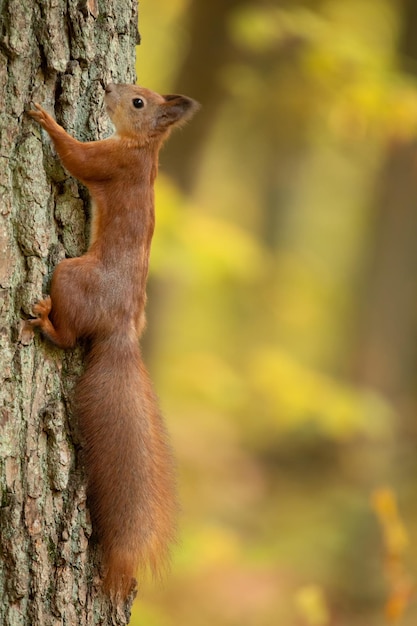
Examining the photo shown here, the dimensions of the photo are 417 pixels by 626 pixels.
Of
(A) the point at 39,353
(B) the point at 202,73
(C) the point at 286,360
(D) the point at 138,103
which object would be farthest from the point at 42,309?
(C) the point at 286,360

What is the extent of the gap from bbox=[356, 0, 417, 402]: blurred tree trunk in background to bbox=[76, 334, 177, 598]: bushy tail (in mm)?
6463

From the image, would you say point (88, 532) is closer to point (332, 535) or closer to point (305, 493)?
point (332, 535)

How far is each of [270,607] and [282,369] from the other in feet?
6.19

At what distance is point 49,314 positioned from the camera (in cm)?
213

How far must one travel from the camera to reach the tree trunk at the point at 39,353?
2.06m

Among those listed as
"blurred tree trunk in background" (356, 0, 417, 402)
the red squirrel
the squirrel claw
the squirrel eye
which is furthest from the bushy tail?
"blurred tree trunk in background" (356, 0, 417, 402)

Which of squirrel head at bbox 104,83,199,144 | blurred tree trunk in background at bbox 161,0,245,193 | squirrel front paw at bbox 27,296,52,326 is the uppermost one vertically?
blurred tree trunk in background at bbox 161,0,245,193

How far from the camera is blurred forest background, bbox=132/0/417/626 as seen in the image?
5.10m

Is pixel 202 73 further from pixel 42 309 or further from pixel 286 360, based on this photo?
pixel 42 309

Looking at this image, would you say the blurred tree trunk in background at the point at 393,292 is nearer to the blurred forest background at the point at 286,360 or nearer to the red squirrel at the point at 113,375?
the blurred forest background at the point at 286,360

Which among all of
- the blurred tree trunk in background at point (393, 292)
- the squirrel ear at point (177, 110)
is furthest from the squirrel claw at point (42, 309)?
the blurred tree trunk in background at point (393, 292)

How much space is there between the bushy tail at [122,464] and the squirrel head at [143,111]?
0.68 metres

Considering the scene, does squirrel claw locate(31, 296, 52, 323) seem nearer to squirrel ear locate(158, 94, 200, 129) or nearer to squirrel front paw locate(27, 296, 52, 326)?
squirrel front paw locate(27, 296, 52, 326)

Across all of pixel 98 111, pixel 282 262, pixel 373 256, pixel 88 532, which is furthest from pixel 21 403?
pixel 282 262
